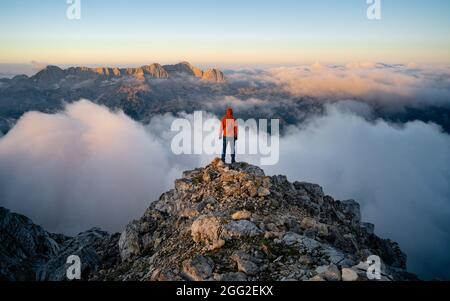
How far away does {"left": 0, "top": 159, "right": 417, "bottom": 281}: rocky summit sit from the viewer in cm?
1481

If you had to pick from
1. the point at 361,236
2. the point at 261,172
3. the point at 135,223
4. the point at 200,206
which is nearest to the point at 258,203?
the point at 200,206

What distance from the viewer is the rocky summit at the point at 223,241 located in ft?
48.6
